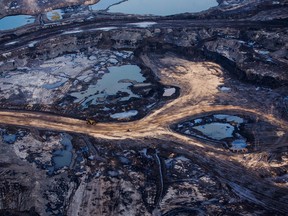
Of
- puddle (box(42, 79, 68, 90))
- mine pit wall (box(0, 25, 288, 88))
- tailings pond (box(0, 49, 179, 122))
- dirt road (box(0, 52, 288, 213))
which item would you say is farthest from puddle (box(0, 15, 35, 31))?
dirt road (box(0, 52, 288, 213))

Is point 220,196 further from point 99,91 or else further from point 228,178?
point 99,91

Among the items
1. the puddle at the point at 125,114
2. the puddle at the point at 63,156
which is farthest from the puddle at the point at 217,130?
the puddle at the point at 63,156

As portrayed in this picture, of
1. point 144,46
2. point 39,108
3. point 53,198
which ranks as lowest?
point 53,198

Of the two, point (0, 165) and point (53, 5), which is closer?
point (0, 165)

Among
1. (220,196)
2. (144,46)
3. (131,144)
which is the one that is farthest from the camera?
(144,46)

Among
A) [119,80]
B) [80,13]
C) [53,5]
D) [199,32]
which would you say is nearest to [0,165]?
[119,80]

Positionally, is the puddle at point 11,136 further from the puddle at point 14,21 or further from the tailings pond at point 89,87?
the puddle at point 14,21

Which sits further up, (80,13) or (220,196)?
(80,13)

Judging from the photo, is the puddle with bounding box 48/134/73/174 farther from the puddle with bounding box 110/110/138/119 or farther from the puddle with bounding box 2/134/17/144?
the puddle with bounding box 110/110/138/119

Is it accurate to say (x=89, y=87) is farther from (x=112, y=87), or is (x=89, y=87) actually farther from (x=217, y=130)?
(x=217, y=130)
